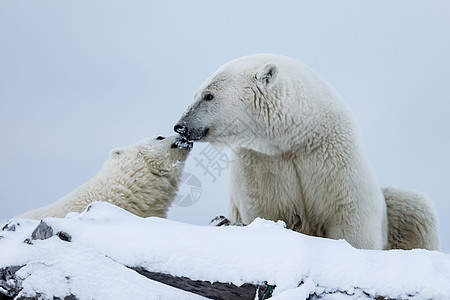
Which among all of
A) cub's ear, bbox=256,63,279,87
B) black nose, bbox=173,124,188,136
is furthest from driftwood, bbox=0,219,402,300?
cub's ear, bbox=256,63,279,87

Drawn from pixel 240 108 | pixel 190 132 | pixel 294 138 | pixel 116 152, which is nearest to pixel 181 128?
pixel 190 132

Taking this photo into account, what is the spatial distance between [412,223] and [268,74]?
2.28m

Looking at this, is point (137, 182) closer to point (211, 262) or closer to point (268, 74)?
point (268, 74)

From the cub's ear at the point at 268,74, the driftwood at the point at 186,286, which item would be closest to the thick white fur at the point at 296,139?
Answer: the cub's ear at the point at 268,74

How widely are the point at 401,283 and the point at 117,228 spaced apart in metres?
1.54

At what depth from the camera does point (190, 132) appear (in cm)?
422

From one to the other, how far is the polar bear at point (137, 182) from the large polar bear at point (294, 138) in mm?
966

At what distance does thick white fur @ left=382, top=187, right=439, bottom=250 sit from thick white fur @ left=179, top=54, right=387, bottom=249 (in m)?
0.91

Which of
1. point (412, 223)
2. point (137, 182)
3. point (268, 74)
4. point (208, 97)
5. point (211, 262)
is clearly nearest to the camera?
point (211, 262)

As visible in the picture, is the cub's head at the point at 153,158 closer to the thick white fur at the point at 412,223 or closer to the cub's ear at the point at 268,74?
the cub's ear at the point at 268,74

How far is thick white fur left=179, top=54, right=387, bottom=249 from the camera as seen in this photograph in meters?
4.21

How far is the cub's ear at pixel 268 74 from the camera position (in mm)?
4152

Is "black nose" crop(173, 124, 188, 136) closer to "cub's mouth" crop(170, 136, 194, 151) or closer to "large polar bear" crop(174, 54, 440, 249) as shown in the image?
"large polar bear" crop(174, 54, 440, 249)

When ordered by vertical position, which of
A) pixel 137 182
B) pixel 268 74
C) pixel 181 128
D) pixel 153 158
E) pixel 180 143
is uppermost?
pixel 268 74
